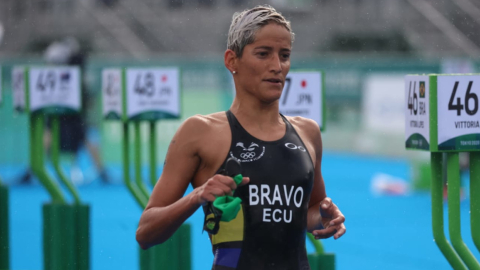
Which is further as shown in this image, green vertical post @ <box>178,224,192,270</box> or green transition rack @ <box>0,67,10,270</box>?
green transition rack @ <box>0,67,10,270</box>

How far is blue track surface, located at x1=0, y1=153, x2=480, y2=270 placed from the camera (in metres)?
7.14

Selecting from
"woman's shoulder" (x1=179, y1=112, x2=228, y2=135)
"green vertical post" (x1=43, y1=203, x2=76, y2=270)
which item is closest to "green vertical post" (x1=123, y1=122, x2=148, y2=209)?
"green vertical post" (x1=43, y1=203, x2=76, y2=270)

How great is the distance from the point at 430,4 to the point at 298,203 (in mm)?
19134

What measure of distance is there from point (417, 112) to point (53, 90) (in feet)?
12.9

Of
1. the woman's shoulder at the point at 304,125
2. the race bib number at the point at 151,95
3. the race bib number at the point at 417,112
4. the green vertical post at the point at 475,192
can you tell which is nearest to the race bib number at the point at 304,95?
the race bib number at the point at 151,95

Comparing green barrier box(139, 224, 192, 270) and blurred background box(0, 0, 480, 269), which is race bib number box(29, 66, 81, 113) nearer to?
blurred background box(0, 0, 480, 269)

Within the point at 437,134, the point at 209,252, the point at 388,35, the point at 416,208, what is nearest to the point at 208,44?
the point at 388,35

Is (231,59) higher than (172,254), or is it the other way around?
(231,59)

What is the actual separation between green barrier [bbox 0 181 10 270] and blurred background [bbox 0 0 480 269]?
61 cm

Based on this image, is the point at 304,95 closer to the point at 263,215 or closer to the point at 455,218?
the point at 455,218

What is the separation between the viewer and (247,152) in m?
2.68

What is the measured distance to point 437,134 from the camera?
3.82 metres

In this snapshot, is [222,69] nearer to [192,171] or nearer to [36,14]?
[36,14]

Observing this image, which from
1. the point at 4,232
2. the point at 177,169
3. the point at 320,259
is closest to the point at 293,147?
the point at 177,169
